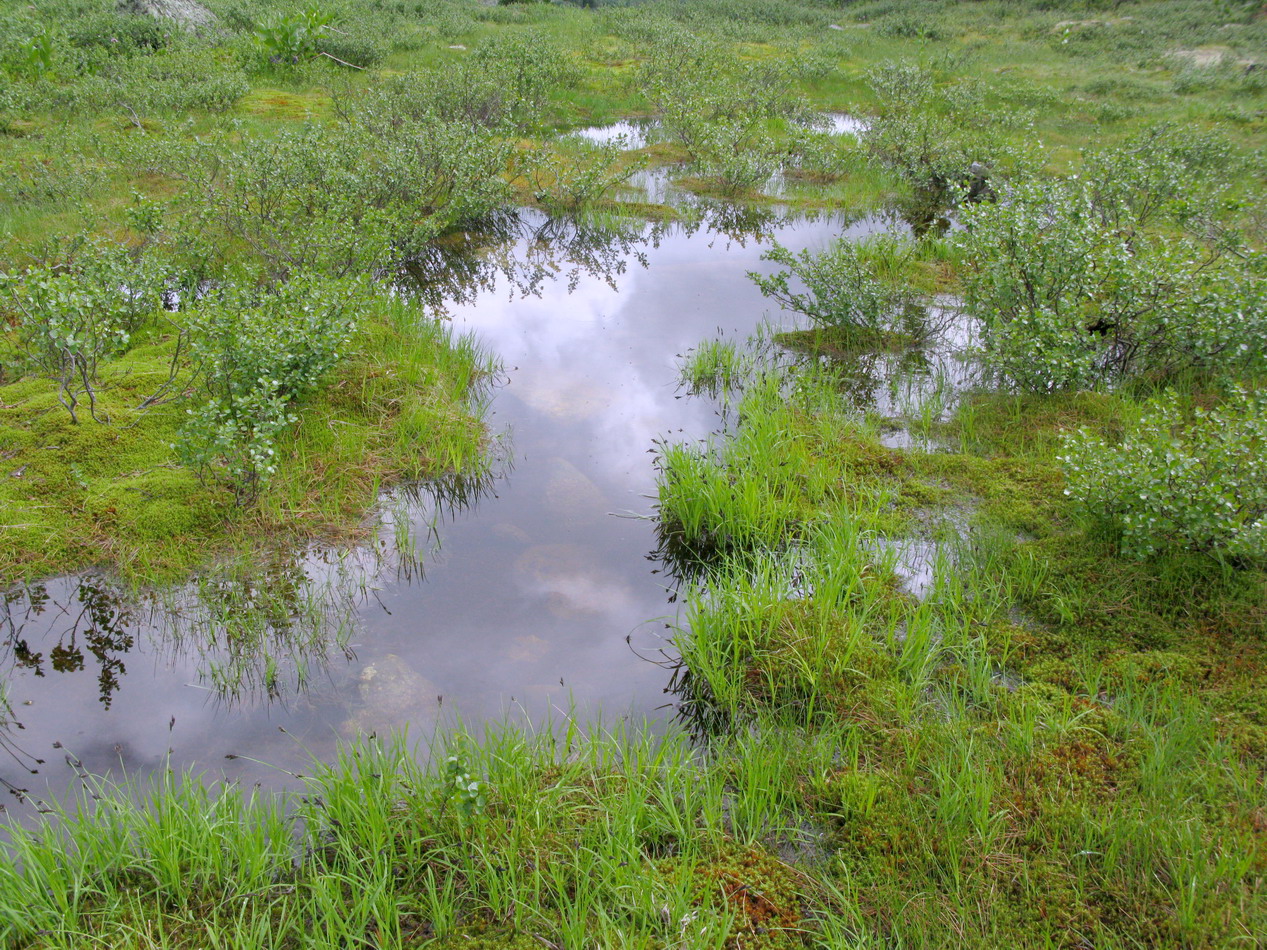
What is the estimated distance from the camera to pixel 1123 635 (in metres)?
5.00

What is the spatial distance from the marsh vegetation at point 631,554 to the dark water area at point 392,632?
3cm

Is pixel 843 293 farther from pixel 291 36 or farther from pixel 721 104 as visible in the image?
pixel 291 36

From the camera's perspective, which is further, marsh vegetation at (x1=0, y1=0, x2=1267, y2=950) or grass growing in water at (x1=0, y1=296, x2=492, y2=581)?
grass growing in water at (x1=0, y1=296, x2=492, y2=581)

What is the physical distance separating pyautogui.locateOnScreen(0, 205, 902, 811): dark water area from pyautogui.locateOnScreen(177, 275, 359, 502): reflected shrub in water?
0.91m

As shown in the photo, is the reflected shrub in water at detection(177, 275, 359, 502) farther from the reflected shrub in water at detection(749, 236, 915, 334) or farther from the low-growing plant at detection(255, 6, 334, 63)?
the low-growing plant at detection(255, 6, 334, 63)

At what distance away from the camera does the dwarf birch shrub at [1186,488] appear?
489 cm

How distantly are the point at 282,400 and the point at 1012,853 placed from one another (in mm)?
5603

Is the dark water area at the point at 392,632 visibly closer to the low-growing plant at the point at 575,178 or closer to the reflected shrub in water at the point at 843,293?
the reflected shrub in water at the point at 843,293

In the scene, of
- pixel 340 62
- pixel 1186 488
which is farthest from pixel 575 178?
pixel 1186 488

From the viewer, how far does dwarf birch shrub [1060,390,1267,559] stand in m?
4.89

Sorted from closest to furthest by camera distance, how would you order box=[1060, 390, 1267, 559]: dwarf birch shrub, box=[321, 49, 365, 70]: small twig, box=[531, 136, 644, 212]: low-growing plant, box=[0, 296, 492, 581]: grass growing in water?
box=[1060, 390, 1267, 559]: dwarf birch shrub → box=[0, 296, 492, 581]: grass growing in water → box=[531, 136, 644, 212]: low-growing plant → box=[321, 49, 365, 70]: small twig

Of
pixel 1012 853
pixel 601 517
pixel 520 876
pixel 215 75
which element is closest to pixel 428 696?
pixel 520 876

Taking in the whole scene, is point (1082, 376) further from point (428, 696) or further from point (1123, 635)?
point (428, 696)

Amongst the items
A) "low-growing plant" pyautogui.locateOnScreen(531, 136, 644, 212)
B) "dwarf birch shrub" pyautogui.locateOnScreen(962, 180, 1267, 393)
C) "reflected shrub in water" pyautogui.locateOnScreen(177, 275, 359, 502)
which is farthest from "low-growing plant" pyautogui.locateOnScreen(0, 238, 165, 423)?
"dwarf birch shrub" pyautogui.locateOnScreen(962, 180, 1267, 393)
